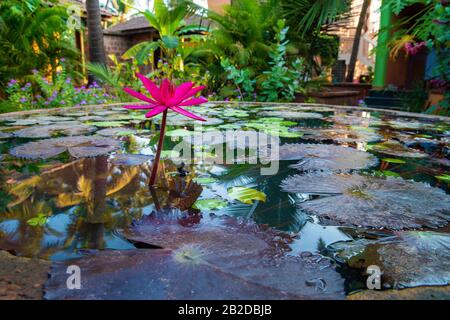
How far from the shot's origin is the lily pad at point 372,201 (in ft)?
2.68

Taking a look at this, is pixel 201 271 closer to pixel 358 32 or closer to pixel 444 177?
pixel 444 177

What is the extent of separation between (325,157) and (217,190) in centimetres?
57

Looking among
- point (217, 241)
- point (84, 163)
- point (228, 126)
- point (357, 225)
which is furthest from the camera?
point (228, 126)

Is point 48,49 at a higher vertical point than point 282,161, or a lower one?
higher

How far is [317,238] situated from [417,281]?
0.70 feet

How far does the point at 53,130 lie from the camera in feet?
6.37

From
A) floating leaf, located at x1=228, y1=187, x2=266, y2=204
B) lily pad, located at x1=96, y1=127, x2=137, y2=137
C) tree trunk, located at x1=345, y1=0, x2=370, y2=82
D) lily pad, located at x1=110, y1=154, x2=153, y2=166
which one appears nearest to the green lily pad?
lily pad, located at x1=96, y1=127, x2=137, y2=137

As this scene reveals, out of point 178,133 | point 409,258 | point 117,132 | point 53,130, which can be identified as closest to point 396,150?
point 409,258

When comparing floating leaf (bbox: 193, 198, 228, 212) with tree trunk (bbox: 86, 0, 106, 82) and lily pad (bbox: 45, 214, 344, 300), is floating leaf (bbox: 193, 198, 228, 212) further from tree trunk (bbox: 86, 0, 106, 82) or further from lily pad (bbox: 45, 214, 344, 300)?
tree trunk (bbox: 86, 0, 106, 82)

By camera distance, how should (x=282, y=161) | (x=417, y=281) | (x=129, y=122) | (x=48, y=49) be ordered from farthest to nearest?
(x=48, y=49) < (x=129, y=122) < (x=282, y=161) < (x=417, y=281)

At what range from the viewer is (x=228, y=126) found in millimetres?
2244

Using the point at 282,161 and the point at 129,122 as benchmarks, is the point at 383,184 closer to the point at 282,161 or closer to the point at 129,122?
the point at 282,161

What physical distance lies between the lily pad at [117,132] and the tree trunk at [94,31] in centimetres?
399

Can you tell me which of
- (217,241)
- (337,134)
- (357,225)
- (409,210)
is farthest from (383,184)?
(337,134)
